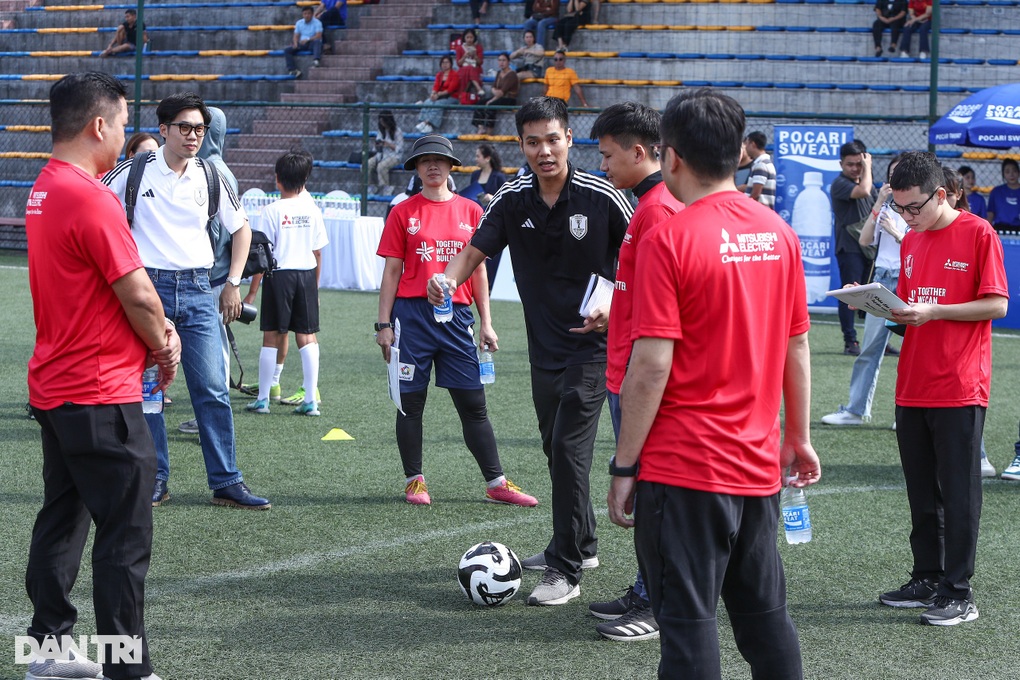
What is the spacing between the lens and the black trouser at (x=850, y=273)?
11766 mm

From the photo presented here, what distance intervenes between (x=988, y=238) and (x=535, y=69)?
16.6 m

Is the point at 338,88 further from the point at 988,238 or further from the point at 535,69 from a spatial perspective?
the point at 988,238

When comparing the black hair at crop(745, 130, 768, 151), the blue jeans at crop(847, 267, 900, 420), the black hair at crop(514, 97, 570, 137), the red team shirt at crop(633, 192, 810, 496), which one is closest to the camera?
the red team shirt at crop(633, 192, 810, 496)

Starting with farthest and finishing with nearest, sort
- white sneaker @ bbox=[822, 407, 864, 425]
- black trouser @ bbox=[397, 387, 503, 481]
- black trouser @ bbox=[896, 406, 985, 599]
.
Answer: white sneaker @ bbox=[822, 407, 864, 425], black trouser @ bbox=[397, 387, 503, 481], black trouser @ bbox=[896, 406, 985, 599]

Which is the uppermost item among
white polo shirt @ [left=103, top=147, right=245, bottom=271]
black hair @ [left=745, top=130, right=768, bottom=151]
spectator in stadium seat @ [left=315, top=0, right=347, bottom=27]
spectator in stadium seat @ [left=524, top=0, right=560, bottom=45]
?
spectator in stadium seat @ [left=315, top=0, right=347, bottom=27]

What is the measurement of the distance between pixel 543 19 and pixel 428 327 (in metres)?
16.0

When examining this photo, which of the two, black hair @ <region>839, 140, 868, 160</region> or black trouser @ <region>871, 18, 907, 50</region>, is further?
black trouser @ <region>871, 18, 907, 50</region>

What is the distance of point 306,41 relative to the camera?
23359 mm

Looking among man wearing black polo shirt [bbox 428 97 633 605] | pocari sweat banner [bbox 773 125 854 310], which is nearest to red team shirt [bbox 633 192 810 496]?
man wearing black polo shirt [bbox 428 97 633 605]

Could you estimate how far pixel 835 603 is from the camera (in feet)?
15.9

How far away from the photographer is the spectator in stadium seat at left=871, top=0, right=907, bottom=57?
19.2 m

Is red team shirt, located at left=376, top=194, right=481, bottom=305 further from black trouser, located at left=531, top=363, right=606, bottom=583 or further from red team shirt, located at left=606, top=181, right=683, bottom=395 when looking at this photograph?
red team shirt, located at left=606, top=181, right=683, bottom=395

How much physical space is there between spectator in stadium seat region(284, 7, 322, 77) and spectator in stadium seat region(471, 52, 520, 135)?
5.12m

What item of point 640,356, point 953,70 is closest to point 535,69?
point 953,70
